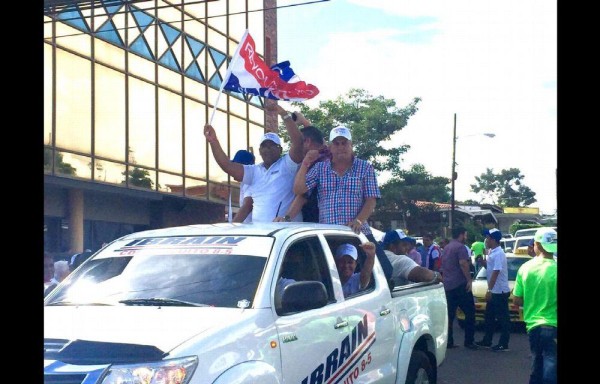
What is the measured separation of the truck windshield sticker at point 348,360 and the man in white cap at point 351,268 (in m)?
0.36

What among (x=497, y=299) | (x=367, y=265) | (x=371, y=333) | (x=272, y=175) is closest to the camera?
(x=371, y=333)

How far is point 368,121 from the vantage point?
31422mm

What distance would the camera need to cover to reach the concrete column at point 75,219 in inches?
775

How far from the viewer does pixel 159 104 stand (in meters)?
23.2

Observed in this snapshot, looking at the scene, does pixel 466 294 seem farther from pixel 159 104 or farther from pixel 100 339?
pixel 159 104

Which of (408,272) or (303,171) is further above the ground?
(303,171)

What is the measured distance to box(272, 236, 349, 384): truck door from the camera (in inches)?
190

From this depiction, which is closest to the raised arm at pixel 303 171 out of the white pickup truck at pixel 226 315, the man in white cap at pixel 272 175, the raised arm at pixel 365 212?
the man in white cap at pixel 272 175

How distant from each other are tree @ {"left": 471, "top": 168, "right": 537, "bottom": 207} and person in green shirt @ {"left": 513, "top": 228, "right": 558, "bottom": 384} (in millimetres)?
93790

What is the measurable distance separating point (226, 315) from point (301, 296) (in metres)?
0.46

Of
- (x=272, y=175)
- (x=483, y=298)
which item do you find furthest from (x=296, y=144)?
(x=483, y=298)

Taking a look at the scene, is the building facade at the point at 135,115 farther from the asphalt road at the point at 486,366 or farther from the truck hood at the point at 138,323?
the truck hood at the point at 138,323

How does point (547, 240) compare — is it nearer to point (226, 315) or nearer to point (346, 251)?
point (346, 251)

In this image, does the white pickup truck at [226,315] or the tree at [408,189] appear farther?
the tree at [408,189]
